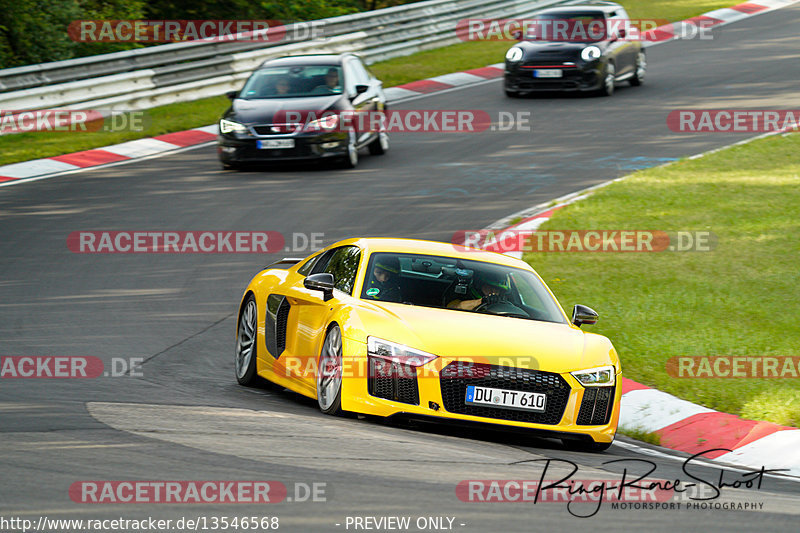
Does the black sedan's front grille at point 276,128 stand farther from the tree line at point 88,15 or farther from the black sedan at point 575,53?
the tree line at point 88,15

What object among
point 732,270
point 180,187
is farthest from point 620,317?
point 180,187

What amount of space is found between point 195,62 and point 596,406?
18569 millimetres

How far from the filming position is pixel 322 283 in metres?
8.10

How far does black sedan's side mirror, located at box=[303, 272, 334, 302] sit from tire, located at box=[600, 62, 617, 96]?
1704cm

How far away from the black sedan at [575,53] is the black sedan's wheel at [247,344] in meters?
15.2

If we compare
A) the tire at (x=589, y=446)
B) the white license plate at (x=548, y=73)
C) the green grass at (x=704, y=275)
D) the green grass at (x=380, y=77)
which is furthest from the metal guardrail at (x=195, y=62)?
the tire at (x=589, y=446)

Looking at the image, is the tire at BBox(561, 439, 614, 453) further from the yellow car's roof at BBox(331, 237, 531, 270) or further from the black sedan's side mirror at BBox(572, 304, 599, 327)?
the yellow car's roof at BBox(331, 237, 531, 270)

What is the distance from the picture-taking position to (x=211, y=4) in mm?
31719

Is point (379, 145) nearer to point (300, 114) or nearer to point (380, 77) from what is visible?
point (300, 114)

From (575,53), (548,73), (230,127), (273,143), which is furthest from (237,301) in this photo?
(575,53)

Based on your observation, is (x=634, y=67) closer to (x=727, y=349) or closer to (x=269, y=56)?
(x=269, y=56)

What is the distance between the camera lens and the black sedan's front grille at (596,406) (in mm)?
7527

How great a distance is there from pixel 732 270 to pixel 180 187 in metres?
8.32

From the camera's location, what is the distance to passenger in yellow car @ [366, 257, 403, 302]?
8195mm
